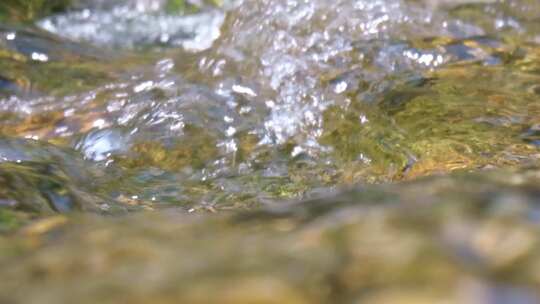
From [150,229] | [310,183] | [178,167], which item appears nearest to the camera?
[150,229]

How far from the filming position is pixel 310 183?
10.1 ft

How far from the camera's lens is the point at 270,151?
3.49 meters

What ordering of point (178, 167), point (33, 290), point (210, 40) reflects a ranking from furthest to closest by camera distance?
point (210, 40) < point (178, 167) < point (33, 290)

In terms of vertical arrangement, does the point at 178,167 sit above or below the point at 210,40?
below

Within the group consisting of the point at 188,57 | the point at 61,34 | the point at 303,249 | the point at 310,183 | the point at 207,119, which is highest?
the point at 61,34

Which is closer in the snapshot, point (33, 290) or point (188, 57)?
point (33, 290)

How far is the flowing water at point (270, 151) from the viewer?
1285 mm

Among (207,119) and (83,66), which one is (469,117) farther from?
(83,66)

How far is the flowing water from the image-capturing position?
129 centimetres

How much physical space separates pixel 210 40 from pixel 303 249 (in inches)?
160

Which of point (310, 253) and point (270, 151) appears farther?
point (270, 151)

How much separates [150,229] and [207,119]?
231 centimetres

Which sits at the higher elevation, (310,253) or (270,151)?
(270,151)

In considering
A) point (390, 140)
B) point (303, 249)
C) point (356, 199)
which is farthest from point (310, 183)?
point (303, 249)
